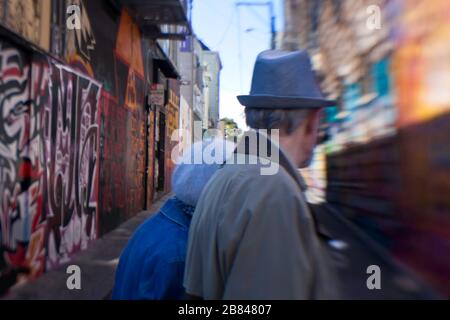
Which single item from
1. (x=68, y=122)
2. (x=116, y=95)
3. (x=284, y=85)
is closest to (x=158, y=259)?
(x=284, y=85)

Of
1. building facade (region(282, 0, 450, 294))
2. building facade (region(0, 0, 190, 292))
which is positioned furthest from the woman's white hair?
building facade (region(0, 0, 190, 292))

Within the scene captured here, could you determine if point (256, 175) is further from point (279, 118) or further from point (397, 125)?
point (397, 125)

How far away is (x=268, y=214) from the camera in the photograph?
1.26m

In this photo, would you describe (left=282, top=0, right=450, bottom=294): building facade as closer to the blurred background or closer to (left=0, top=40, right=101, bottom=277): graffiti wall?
the blurred background

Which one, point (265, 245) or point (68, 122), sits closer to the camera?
point (265, 245)

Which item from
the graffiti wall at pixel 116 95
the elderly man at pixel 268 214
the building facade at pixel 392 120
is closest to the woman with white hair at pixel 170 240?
the elderly man at pixel 268 214

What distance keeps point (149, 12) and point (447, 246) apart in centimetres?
877

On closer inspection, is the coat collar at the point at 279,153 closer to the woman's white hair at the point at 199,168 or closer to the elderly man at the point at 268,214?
the elderly man at the point at 268,214

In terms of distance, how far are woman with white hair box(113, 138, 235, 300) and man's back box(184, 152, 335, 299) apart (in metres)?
0.48

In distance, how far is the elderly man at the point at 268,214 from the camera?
1.24 metres

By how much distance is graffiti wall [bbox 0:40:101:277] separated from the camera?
5105 millimetres

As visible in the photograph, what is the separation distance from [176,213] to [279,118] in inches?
29.8

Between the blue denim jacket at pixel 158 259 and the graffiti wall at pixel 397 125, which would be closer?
the blue denim jacket at pixel 158 259

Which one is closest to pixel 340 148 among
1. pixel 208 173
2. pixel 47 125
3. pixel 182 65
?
pixel 47 125
